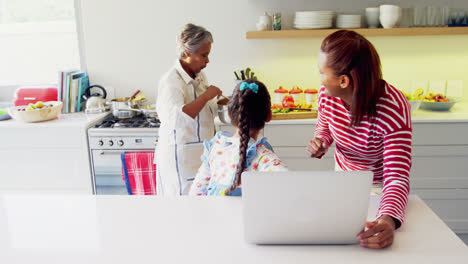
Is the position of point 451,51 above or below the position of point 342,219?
above

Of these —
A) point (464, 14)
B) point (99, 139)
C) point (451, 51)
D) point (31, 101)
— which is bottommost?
point (99, 139)

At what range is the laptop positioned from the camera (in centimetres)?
97

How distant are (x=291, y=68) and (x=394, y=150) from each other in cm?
196

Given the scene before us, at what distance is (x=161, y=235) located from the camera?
3.76 feet

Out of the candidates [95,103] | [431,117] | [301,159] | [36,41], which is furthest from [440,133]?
[36,41]

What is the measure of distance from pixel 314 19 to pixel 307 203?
2101 mm

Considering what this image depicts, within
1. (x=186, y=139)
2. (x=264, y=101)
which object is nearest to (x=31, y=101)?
(x=186, y=139)

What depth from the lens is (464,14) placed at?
9.12 feet

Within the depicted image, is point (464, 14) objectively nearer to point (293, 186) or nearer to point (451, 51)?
point (451, 51)

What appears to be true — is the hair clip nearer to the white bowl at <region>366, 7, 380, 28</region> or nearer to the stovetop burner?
the stovetop burner

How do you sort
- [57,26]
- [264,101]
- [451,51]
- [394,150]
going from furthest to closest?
[57,26] < [451,51] < [264,101] < [394,150]

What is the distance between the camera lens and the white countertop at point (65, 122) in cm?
267

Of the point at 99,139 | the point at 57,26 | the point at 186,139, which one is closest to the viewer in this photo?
the point at 186,139

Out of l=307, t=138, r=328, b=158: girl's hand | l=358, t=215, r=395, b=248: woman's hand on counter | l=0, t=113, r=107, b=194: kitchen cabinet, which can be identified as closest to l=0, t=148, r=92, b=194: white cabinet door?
l=0, t=113, r=107, b=194: kitchen cabinet
